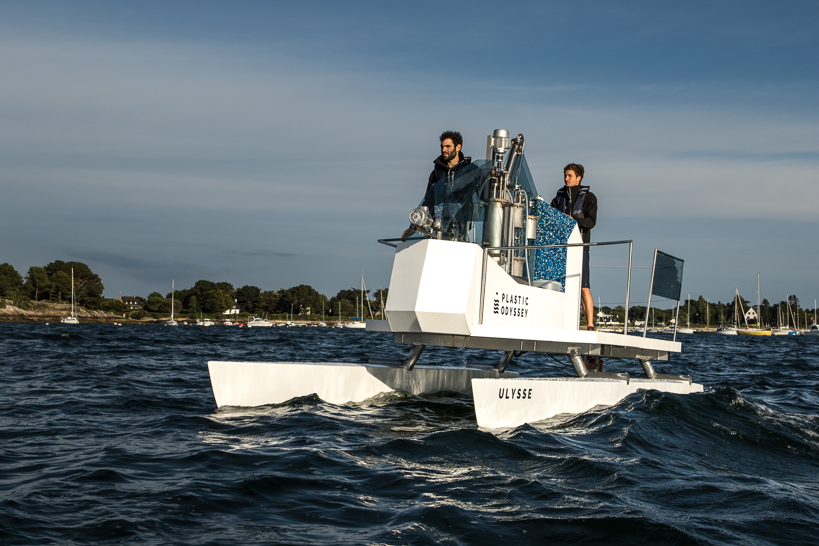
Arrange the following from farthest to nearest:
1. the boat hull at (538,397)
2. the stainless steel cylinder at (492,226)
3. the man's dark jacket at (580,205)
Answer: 1. the man's dark jacket at (580,205)
2. the stainless steel cylinder at (492,226)
3. the boat hull at (538,397)

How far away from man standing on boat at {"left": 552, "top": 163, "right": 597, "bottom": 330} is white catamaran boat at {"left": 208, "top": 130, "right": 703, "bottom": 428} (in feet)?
1.25

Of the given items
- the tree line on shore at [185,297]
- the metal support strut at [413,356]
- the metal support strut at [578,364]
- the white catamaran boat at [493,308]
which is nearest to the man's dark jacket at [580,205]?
the white catamaran boat at [493,308]

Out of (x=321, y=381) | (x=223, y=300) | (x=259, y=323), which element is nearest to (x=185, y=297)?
(x=223, y=300)

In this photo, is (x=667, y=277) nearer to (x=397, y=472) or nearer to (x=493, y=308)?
(x=493, y=308)

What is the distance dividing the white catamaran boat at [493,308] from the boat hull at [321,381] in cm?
1

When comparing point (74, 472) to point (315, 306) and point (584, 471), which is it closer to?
point (584, 471)

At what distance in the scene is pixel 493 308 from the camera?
735 centimetres

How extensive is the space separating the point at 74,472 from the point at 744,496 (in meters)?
4.54

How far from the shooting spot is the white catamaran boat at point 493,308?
707 cm

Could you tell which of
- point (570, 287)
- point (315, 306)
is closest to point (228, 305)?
point (315, 306)

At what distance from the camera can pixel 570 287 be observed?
27.9 feet

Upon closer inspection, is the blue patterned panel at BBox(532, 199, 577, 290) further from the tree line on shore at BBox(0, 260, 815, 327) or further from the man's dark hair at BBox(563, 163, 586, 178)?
the tree line on shore at BBox(0, 260, 815, 327)

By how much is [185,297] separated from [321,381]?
465ft

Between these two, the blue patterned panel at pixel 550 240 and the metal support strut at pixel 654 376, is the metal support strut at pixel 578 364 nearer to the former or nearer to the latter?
the blue patterned panel at pixel 550 240
